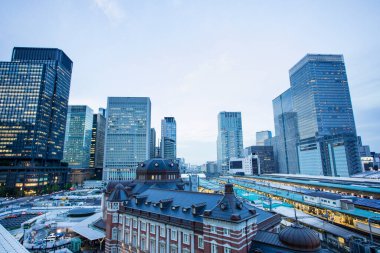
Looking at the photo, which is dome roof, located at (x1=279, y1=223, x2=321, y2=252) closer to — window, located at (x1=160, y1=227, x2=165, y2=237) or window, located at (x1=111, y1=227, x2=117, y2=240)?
window, located at (x1=160, y1=227, x2=165, y2=237)

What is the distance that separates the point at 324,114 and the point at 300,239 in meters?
180

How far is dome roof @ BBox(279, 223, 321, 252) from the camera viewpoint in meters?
26.2

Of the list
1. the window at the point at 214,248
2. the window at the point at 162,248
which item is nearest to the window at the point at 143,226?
the window at the point at 162,248

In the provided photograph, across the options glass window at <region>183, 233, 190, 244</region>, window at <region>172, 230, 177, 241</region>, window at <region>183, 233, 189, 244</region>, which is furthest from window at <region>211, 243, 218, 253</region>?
window at <region>172, 230, 177, 241</region>

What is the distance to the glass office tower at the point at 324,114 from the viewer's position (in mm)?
161375

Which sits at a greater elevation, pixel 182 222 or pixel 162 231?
pixel 182 222

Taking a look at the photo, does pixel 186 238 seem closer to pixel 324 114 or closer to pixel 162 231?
pixel 162 231

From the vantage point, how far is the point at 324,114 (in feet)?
568

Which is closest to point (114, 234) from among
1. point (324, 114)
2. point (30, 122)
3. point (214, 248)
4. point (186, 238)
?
point (186, 238)

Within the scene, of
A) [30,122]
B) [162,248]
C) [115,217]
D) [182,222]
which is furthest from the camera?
[30,122]

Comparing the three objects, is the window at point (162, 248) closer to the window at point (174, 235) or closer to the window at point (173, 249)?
the window at point (173, 249)

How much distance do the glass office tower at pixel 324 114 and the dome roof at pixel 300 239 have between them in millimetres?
158273

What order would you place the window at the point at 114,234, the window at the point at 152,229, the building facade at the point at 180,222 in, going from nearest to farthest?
the building facade at the point at 180,222 < the window at the point at 152,229 < the window at the point at 114,234

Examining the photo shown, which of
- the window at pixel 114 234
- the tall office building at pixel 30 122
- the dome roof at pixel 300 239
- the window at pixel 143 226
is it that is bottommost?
the window at pixel 114 234
